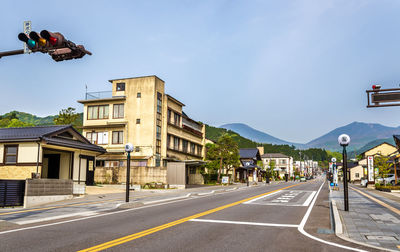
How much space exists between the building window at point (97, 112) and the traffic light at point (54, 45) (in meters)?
37.9

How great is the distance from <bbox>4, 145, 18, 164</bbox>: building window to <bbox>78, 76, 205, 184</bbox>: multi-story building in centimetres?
1728

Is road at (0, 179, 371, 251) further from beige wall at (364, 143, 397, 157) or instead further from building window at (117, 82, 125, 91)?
beige wall at (364, 143, 397, 157)

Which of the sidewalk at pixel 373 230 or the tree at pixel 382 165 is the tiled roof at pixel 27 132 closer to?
the sidewalk at pixel 373 230

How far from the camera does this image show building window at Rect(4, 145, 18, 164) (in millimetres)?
25406

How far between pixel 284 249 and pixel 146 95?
125 feet

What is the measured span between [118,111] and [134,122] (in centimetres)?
306

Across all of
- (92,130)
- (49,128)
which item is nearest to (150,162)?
(92,130)

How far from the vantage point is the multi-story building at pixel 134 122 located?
43344mm

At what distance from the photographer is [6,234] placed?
30.3ft

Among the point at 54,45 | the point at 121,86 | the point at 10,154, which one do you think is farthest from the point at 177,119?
the point at 54,45

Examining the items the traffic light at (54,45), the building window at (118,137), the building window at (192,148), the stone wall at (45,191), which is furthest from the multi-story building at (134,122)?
the traffic light at (54,45)

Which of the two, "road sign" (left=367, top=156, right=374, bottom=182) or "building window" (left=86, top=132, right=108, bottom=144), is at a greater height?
"building window" (left=86, top=132, right=108, bottom=144)

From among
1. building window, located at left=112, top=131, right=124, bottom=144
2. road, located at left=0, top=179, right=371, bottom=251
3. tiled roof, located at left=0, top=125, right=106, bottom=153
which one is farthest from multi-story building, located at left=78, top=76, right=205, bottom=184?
road, located at left=0, top=179, right=371, bottom=251

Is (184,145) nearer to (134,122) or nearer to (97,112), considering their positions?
(134,122)
